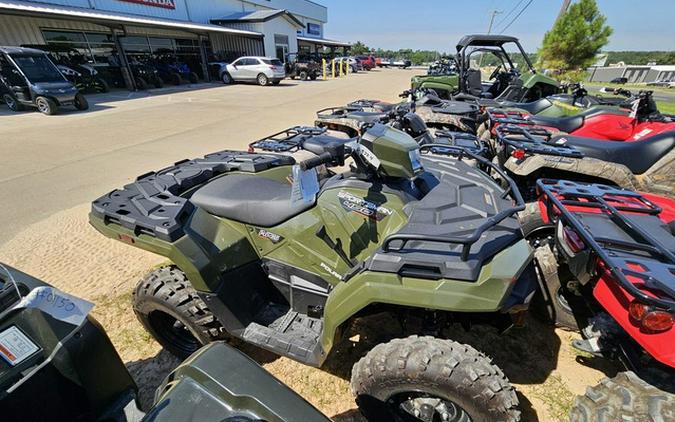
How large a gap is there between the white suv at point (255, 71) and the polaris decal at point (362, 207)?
861 inches

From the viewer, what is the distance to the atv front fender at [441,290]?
1.49m

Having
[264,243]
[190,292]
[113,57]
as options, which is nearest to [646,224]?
[264,243]

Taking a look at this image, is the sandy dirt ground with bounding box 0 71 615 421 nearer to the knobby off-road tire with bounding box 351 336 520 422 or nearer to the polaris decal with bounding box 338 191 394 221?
the knobby off-road tire with bounding box 351 336 520 422

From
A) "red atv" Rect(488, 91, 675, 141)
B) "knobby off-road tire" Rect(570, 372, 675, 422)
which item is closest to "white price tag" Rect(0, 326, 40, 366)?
"knobby off-road tire" Rect(570, 372, 675, 422)

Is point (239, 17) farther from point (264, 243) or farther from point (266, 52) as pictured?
point (264, 243)

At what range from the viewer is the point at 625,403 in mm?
1424

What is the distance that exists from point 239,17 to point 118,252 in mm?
31401

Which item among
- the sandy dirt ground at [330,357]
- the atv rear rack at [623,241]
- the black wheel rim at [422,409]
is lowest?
the sandy dirt ground at [330,357]

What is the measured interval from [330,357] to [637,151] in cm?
384

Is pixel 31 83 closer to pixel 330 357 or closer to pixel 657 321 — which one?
pixel 330 357

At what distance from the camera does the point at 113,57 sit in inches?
767

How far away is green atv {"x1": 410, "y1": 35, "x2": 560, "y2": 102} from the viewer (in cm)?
796

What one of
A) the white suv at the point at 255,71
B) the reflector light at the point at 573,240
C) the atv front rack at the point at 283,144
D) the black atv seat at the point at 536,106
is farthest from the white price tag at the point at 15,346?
the white suv at the point at 255,71

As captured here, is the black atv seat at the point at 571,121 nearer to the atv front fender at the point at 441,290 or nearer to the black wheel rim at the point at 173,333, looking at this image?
the atv front fender at the point at 441,290
